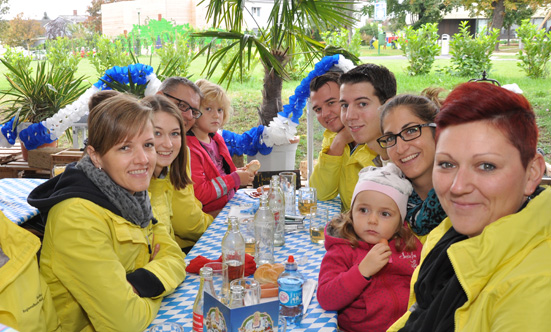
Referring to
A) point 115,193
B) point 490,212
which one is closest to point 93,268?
point 115,193

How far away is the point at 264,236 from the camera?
2.37 meters

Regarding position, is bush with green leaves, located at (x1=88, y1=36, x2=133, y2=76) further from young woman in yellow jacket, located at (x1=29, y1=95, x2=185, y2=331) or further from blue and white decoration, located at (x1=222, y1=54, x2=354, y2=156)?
young woman in yellow jacket, located at (x1=29, y1=95, x2=185, y2=331)

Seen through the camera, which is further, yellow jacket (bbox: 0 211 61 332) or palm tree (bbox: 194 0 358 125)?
palm tree (bbox: 194 0 358 125)

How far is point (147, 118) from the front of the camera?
2.11 metres

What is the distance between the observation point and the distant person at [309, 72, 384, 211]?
337cm

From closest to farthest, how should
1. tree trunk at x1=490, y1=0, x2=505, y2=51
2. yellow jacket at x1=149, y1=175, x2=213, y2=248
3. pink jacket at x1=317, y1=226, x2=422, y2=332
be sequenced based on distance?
pink jacket at x1=317, y1=226, x2=422, y2=332, yellow jacket at x1=149, y1=175, x2=213, y2=248, tree trunk at x1=490, y1=0, x2=505, y2=51

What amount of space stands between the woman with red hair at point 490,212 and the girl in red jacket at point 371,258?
0.45m

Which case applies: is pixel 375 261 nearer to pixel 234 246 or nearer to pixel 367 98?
pixel 234 246

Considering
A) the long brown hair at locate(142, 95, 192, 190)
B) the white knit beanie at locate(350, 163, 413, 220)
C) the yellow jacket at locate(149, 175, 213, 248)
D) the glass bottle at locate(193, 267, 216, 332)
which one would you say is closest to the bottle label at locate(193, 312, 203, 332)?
the glass bottle at locate(193, 267, 216, 332)

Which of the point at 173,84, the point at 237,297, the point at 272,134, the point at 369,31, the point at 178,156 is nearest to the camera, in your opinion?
the point at 237,297

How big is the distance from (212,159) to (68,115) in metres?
1.97

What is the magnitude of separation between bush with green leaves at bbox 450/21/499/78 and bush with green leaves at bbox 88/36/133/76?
5201 millimetres

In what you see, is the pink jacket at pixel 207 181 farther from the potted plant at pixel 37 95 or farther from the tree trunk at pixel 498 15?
the tree trunk at pixel 498 15

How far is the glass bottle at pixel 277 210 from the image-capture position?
259 centimetres
